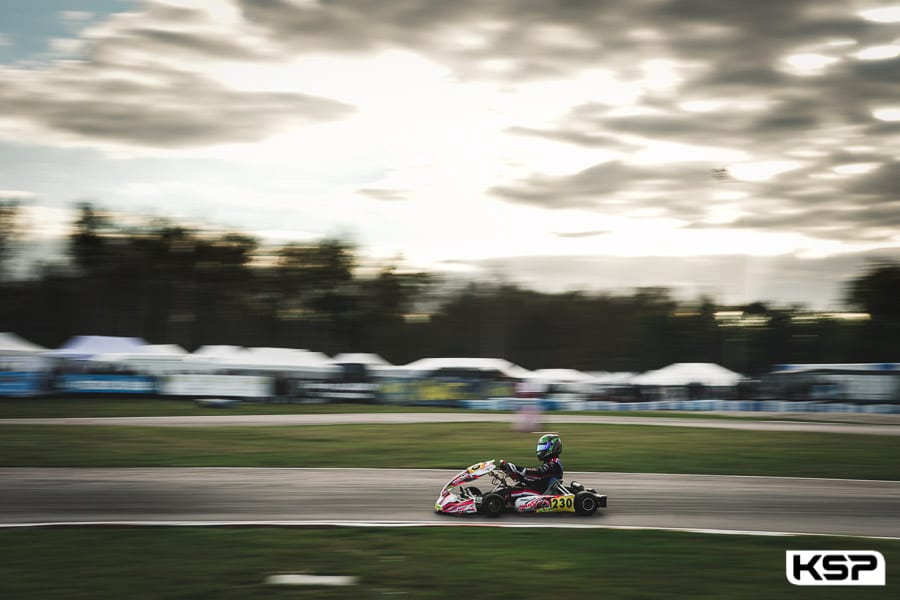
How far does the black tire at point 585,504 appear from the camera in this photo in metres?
12.3

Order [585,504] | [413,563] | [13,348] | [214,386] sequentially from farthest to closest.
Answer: [13,348] < [214,386] < [585,504] < [413,563]

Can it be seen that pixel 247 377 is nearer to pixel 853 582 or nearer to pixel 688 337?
pixel 853 582

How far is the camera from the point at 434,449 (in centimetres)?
2161

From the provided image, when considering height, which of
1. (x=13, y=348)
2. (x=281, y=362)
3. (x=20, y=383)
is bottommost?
(x=20, y=383)

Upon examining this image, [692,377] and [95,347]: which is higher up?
[95,347]

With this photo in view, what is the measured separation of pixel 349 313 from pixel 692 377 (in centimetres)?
4283

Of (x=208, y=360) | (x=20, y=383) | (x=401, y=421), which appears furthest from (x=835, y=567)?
(x=208, y=360)

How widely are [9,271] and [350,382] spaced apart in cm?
4304

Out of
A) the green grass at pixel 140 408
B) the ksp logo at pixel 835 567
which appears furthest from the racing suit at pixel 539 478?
the green grass at pixel 140 408

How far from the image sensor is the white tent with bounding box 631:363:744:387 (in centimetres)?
5353

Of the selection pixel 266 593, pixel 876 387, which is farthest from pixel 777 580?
pixel 876 387

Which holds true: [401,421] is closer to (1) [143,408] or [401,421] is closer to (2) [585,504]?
(1) [143,408]

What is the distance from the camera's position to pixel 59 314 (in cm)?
8094

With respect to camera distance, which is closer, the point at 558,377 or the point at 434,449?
the point at 434,449
